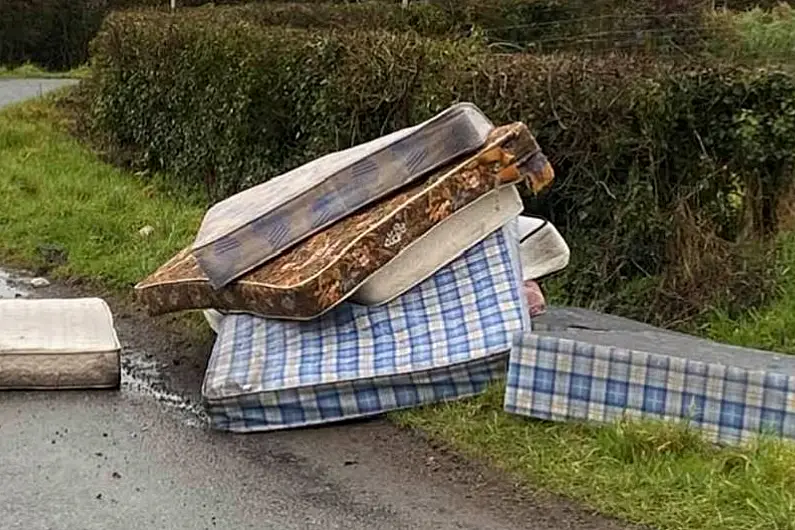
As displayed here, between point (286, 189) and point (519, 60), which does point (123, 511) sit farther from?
point (519, 60)

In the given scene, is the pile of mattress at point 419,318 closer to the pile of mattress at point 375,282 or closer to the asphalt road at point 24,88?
the pile of mattress at point 375,282

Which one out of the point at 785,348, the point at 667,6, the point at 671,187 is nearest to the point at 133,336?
the point at 671,187

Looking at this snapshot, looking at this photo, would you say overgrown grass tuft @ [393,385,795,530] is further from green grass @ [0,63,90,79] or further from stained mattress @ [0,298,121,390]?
green grass @ [0,63,90,79]

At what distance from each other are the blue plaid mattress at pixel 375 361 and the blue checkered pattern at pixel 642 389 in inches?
11.6

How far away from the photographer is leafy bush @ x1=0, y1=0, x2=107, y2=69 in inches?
1094

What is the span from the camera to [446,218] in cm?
571

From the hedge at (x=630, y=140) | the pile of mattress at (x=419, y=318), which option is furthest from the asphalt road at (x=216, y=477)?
the hedge at (x=630, y=140)

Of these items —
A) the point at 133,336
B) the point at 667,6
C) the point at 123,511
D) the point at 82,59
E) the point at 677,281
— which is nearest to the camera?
the point at 123,511

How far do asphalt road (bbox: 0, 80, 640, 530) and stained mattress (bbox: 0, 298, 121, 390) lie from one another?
7 centimetres

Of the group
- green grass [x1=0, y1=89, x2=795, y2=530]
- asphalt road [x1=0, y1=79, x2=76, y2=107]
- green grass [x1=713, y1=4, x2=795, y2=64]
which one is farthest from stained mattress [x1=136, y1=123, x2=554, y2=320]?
asphalt road [x1=0, y1=79, x2=76, y2=107]

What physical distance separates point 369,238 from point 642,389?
139 cm

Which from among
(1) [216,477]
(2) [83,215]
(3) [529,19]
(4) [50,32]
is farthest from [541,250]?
(4) [50,32]

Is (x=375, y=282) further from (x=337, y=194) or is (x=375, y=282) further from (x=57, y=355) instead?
(x=57, y=355)

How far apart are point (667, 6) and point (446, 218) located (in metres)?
11.7
